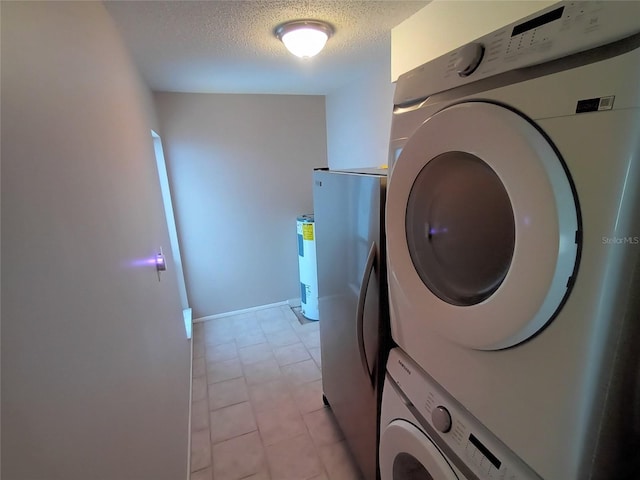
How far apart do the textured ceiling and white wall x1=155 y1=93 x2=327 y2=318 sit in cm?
33

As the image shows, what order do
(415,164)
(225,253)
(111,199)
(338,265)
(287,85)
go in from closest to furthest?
(415,164)
(111,199)
(338,265)
(287,85)
(225,253)

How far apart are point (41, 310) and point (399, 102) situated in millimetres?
935

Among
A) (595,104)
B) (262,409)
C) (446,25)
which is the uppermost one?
(446,25)

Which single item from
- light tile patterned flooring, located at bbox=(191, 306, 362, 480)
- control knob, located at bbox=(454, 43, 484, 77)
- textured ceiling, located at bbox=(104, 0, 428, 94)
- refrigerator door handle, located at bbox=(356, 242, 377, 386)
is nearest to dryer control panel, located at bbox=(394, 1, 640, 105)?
control knob, located at bbox=(454, 43, 484, 77)

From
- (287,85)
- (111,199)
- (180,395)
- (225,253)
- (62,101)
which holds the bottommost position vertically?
(180,395)

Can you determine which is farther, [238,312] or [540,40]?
[238,312]

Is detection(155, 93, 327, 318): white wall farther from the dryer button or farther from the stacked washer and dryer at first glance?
the dryer button

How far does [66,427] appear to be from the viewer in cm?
55

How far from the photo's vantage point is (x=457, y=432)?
77 centimetres

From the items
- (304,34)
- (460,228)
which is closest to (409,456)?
(460,228)

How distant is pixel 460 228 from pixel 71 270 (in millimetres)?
875

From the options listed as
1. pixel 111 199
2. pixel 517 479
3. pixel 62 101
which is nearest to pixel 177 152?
pixel 111 199

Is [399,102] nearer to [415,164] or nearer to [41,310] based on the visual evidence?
[415,164]

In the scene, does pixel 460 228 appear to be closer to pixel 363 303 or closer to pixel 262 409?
pixel 363 303
